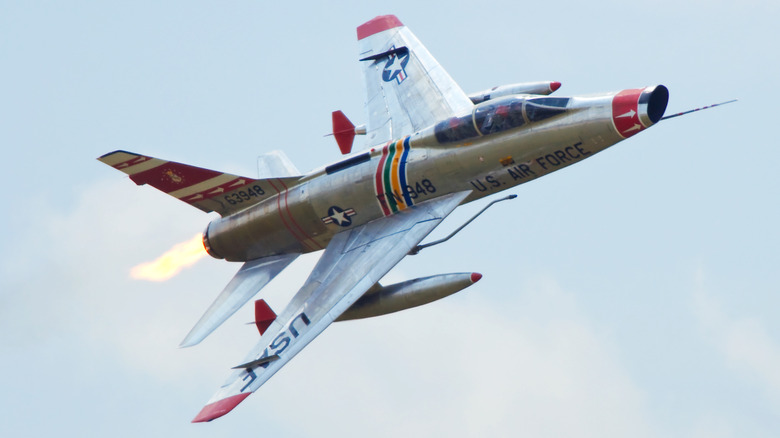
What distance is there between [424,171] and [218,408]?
712 cm

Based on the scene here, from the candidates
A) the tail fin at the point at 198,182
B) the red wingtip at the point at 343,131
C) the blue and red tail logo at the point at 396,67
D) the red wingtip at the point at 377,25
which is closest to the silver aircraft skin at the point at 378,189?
the tail fin at the point at 198,182

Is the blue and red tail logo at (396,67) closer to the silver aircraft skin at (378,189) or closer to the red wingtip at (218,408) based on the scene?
the silver aircraft skin at (378,189)

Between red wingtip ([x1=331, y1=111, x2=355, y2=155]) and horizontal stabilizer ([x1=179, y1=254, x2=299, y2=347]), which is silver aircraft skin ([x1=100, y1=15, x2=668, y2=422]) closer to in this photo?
horizontal stabilizer ([x1=179, y1=254, x2=299, y2=347])

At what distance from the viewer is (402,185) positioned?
32594 millimetres

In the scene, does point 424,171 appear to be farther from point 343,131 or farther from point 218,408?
point 218,408

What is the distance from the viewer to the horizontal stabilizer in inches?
1318

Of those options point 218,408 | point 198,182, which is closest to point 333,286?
point 218,408

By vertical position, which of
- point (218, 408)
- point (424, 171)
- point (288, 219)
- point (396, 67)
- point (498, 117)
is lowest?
point (218, 408)

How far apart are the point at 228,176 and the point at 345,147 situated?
187 inches

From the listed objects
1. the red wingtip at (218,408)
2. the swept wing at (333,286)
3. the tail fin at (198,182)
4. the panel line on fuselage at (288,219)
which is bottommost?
the red wingtip at (218,408)

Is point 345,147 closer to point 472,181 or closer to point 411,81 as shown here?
point 411,81

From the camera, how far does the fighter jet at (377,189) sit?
30703 millimetres

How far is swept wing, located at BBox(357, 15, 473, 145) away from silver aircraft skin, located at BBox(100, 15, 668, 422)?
2.0 inches

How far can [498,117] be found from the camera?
1230 inches
